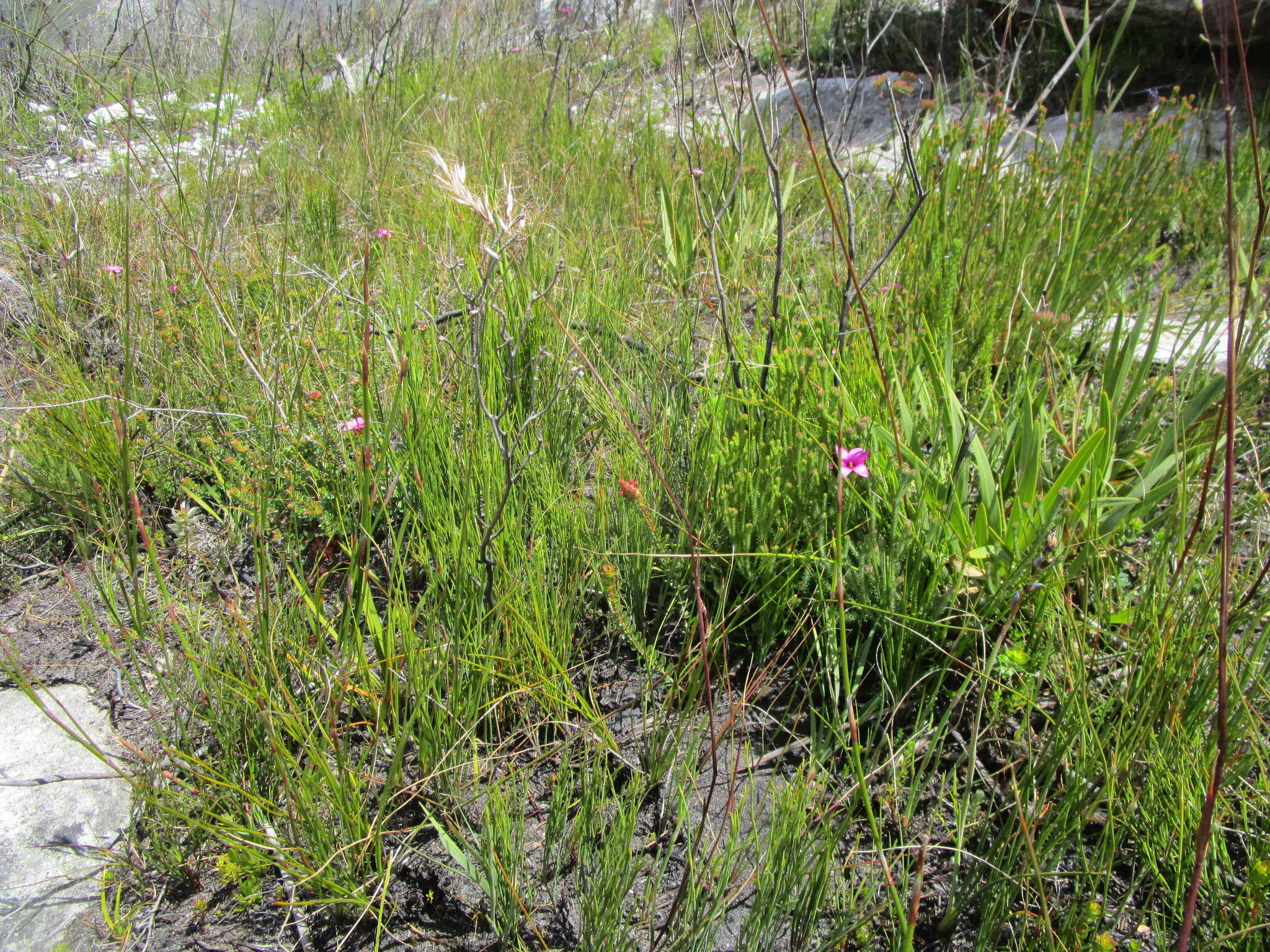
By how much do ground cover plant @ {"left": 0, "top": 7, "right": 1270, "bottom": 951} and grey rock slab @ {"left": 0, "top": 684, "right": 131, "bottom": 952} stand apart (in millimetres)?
61

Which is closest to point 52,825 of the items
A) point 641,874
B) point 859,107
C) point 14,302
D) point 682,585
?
point 641,874

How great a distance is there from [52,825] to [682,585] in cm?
114

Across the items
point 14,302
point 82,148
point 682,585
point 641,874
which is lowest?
point 641,874

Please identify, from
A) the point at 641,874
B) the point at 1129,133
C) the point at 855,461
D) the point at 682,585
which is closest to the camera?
the point at 641,874

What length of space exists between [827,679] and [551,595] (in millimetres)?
539

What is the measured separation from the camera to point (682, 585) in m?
1.55

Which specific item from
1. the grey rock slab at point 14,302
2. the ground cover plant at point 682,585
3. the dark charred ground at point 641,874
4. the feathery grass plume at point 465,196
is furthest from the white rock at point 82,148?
the feathery grass plume at point 465,196

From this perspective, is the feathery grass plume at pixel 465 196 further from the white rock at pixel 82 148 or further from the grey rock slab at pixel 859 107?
the grey rock slab at pixel 859 107

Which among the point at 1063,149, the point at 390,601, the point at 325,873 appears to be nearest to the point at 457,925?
the point at 325,873

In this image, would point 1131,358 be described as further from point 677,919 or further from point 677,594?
point 677,919

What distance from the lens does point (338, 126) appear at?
13.0ft

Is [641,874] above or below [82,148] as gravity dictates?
below

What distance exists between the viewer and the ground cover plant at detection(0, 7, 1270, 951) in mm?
1116

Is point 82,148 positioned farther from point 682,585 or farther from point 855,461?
point 855,461
